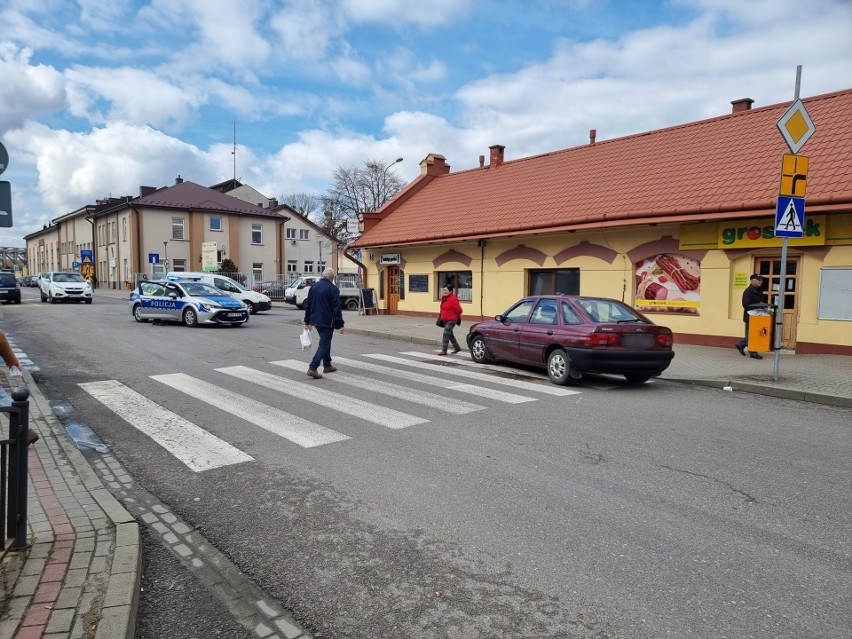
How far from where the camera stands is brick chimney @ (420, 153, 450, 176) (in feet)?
90.1

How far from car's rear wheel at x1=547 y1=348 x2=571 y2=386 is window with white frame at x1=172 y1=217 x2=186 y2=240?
151 ft

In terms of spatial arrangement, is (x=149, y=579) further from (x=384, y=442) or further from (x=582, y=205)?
(x=582, y=205)

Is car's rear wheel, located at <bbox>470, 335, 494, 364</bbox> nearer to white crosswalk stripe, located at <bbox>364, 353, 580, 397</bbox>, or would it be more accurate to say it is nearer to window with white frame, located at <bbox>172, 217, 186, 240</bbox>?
white crosswalk stripe, located at <bbox>364, 353, 580, 397</bbox>

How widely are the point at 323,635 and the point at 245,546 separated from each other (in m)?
1.14

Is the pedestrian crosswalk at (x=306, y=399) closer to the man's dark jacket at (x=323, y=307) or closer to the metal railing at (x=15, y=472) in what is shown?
the man's dark jacket at (x=323, y=307)

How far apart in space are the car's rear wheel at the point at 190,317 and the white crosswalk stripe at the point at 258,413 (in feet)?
30.4

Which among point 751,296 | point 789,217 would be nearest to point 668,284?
point 751,296

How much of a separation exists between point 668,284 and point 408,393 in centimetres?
938

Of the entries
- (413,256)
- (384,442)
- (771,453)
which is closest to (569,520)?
(384,442)

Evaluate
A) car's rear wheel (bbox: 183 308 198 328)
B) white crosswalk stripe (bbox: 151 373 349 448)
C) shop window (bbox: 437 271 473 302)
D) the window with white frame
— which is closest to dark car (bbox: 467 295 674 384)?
white crosswalk stripe (bbox: 151 373 349 448)

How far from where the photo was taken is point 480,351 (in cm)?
1181

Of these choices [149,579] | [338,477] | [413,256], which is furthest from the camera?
[413,256]

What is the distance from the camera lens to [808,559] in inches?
141

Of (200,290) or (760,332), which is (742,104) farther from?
(200,290)
